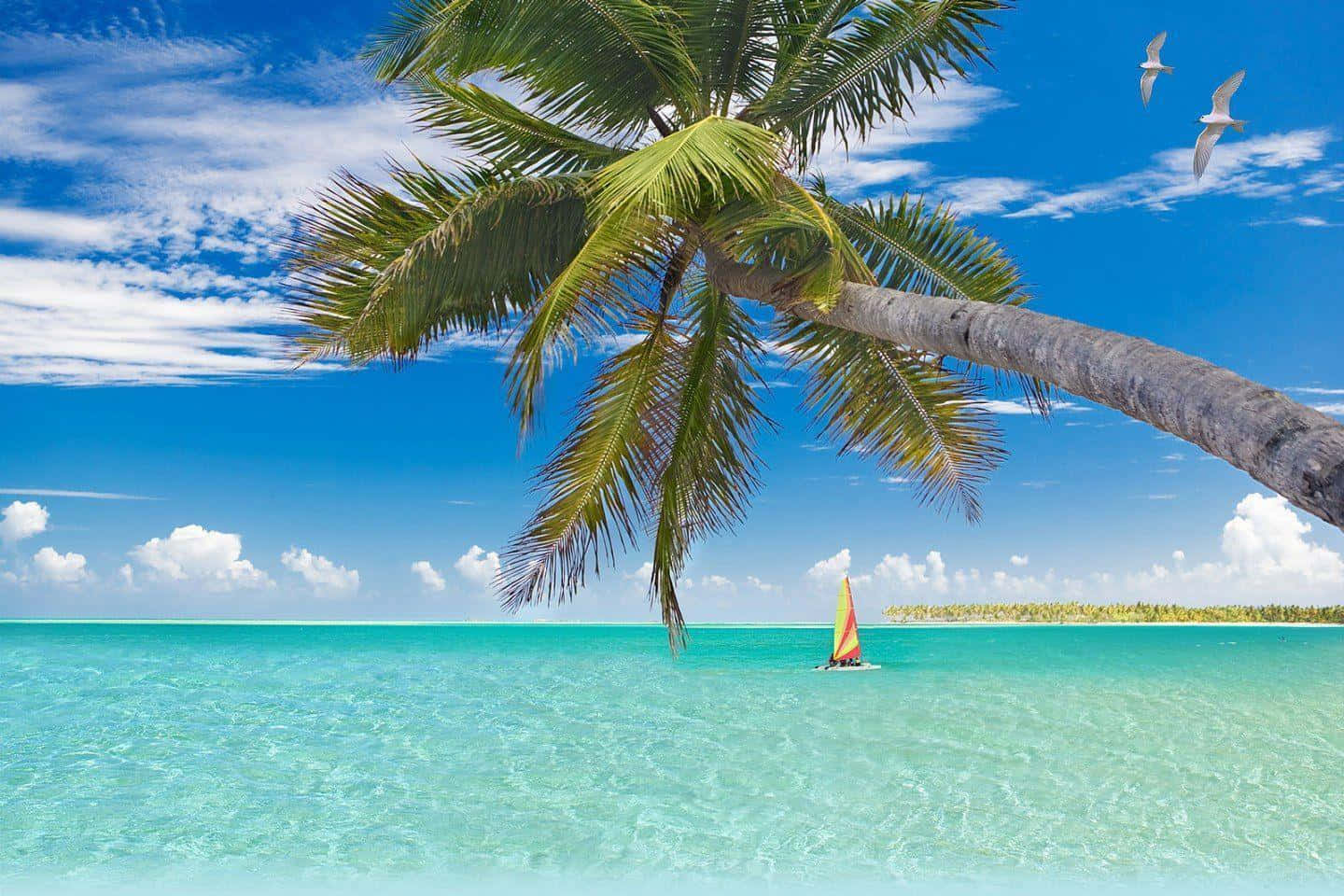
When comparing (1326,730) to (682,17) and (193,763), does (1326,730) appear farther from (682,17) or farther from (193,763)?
(193,763)

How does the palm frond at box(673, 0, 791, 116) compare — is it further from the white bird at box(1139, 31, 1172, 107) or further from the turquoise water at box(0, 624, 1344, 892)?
the turquoise water at box(0, 624, 1344, 892)

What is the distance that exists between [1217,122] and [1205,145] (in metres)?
0.14

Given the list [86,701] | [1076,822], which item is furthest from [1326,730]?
[86,701]

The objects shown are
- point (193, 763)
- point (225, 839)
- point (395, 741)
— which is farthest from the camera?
point (395, 741)

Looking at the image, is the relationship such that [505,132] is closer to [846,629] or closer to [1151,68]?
[1151,68]

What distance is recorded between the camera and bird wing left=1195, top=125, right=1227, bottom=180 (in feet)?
19.4

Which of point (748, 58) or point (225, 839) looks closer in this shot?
point (748, 58)

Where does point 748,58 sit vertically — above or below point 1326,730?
above

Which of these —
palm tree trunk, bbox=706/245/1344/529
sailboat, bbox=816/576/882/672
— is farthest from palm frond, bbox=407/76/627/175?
sailboat, bbox=816/576/882/672

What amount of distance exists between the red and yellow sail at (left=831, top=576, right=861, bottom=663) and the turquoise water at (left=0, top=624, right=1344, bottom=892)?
200 cm

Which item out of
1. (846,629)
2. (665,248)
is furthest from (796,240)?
(846,629)

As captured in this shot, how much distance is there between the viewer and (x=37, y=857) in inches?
384

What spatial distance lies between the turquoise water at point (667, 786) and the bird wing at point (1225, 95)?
669 centimetres

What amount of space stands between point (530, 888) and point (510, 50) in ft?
23.3
